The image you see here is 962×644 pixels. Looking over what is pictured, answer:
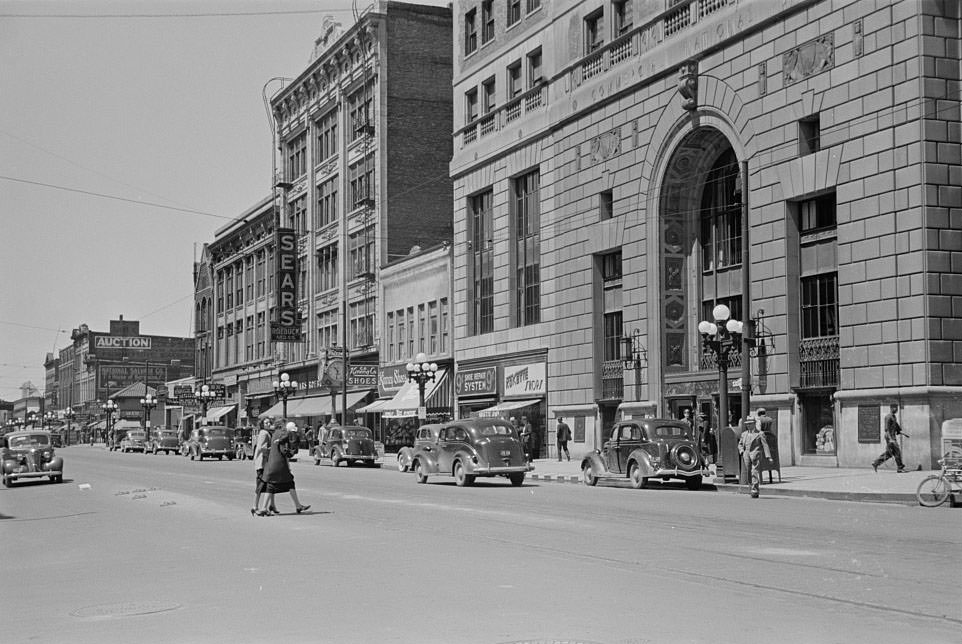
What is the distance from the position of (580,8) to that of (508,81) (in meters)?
6.82

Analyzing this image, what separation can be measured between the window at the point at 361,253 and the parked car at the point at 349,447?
18.6 m

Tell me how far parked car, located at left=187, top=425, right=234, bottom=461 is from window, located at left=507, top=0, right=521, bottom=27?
24303 mm

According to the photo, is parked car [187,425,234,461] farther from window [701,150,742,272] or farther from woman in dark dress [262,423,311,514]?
woman in dark dress [262,423,311,514]

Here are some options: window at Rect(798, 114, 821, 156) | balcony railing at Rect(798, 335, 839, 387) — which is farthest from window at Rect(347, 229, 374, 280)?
balcony railing at Rect(798, 335, 839, 387)

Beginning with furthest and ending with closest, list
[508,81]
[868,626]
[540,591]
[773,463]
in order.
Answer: [508,81], [773,463], [540,591], [868,626]

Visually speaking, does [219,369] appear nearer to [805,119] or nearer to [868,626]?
[805,119]

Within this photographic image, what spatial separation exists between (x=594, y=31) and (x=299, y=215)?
36.7m

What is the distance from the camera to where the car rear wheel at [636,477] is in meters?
26.8

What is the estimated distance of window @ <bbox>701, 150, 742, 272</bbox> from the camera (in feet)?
120

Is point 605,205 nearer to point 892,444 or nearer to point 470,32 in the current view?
point 470,32

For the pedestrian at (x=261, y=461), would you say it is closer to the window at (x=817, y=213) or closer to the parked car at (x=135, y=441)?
the window at (x=817, y=213)

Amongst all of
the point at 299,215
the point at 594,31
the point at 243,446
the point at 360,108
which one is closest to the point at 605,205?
the point at 594,31

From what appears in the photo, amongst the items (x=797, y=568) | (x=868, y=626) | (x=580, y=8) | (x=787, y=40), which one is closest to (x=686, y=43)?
(x=787, y=40)

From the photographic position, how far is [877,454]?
28.8 m
